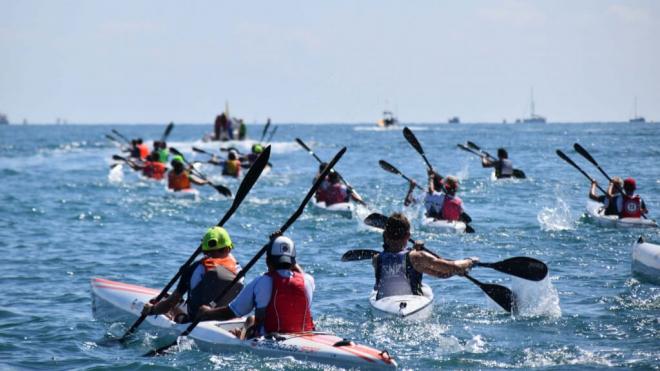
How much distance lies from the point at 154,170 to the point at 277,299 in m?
25.4

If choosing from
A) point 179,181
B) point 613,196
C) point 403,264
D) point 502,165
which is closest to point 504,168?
point 502,165

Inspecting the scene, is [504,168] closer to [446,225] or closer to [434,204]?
[434,204]

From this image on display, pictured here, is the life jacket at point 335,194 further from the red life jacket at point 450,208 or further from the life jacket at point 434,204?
the red life jacket at point 450,208

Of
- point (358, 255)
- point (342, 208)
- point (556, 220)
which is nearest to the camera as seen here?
point (358, 255)

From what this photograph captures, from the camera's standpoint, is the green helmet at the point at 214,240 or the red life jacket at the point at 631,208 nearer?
the green helmet at the point at 214,240

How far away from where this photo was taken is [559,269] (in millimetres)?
15039

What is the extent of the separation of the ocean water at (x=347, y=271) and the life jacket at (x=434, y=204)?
44 cm

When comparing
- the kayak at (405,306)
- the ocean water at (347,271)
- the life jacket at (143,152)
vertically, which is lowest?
the ocean water at (347,271)

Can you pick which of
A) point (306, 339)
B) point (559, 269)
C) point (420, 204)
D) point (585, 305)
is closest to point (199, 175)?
point (420, 204)

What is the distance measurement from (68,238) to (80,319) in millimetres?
8628

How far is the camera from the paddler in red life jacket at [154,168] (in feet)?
109

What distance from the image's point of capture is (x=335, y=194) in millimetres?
22766

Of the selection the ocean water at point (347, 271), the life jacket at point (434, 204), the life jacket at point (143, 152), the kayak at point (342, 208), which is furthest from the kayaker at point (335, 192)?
the life jacket at point (143, 152)

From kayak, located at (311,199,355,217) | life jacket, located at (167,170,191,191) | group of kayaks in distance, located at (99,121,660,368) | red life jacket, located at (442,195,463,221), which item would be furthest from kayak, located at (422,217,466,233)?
life jacket, located at (167,170,191,191)
